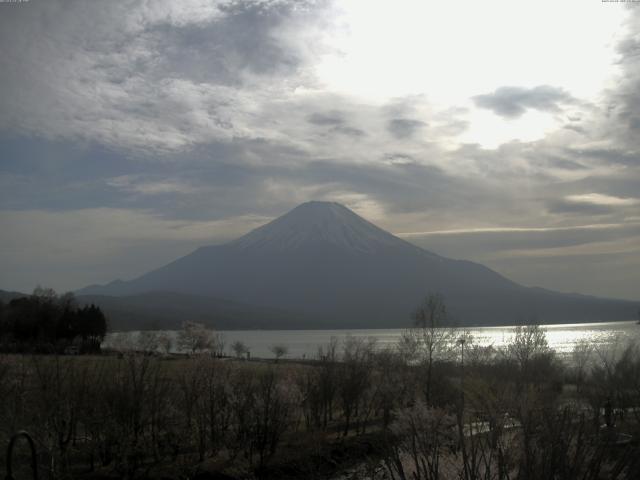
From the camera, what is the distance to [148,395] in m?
24.7

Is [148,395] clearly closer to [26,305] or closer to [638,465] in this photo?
[638,465]

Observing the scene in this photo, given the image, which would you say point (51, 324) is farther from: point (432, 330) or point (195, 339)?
point (432, 330)

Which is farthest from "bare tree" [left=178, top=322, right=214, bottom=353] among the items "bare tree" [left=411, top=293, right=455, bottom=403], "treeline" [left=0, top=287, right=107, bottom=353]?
"bare tree" [left=411, top=293, right=455, bottom=403]

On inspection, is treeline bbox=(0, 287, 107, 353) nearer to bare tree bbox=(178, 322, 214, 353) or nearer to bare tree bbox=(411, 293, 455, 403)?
bare tree bbox=(178, 322, 214, 353)

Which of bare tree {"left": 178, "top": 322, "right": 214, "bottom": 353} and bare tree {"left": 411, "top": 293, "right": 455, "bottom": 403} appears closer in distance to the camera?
bare tree {"left": 411, "top": 293, "right": 455, "bottom": 403}

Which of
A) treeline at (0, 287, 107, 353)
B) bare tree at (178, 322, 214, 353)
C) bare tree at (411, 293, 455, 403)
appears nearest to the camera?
bare tree at (411, 293, 455, 403)

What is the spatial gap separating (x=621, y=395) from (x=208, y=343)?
220ft

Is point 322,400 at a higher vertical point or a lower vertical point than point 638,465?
lower

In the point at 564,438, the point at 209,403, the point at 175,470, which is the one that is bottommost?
the point at 175,470

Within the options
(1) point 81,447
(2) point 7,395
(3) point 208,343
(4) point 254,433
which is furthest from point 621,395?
(3) point 208,343

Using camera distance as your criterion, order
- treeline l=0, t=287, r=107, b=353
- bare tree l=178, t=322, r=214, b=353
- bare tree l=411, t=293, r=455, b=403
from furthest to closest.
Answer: bare tree l=178, t=322, r=214, b=353 → treeline l=0, t=287, r=107, b=353 → bare tree l=411, t=293, r=455, b=403

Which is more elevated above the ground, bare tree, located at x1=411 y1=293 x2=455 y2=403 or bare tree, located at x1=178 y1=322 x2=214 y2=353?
bare tree, located at x1=411 y1=293 x2=455 y2=403

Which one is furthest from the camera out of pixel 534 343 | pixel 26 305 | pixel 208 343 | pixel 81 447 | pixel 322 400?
pixel 208 343

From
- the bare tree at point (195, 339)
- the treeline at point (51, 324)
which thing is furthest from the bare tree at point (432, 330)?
the bare tree at point (195, 339)
